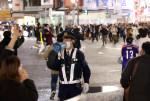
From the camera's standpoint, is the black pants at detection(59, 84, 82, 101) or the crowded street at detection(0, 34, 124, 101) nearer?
the black pants at detection(59, 84, 82, 101)

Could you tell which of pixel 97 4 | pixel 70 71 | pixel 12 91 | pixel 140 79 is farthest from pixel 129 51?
pixel 97 4

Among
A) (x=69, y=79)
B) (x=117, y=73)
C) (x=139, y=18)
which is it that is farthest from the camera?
(x=139, y=18)

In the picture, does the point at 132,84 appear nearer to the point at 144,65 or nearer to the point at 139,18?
the point at 144,65

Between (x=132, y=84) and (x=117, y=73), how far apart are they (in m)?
7.21

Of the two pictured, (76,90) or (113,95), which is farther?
(113,95)

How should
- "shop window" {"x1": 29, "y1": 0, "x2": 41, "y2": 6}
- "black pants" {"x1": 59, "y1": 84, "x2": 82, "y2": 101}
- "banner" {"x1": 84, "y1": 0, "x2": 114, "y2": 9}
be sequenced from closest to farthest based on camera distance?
"black pants" {"x1": 59, "y1": 84, "x2": 82, "y2": 101} < "banner" {"x1": 84, "y1": 0, "x2": 114, "y2": 9} < "shop window" {"x1": 29, "y1": 0, "x2": 41, "y2": 6}

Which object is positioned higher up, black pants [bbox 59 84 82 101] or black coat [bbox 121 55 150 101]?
black coat [bbox 121 55 150 101]

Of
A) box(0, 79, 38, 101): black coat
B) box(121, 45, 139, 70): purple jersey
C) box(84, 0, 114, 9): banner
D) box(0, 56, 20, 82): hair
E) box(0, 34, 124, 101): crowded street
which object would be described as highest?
box(84, 0, 114, 9): banner

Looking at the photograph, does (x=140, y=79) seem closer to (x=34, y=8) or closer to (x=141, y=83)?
(x=141, y=83)

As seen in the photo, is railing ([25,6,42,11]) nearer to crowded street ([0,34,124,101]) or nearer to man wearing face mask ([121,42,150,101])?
crowded street ([0,34,124,101])

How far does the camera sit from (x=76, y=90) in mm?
5117

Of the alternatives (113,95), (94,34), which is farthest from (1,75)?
(94,34)

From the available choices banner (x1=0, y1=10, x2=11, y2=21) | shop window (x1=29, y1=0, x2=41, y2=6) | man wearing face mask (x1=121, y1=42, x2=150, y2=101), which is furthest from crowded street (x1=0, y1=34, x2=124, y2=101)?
shop window (x1=29, y1=0, x2=41, y2=6)

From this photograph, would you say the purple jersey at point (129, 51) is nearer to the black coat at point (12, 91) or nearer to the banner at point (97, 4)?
the black coat at point (12, 91)
